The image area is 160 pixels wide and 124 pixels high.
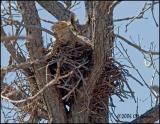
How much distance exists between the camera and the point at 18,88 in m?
4.32

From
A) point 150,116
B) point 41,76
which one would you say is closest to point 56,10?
point 41,76

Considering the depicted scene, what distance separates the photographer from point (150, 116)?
3.77 meters

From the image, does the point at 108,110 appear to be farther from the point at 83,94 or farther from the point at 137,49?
the point at 137,49

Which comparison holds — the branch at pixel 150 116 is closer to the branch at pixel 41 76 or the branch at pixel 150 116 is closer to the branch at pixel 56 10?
the branch at pixel 41 76

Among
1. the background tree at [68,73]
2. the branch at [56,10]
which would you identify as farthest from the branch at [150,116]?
the branch at [56,10]

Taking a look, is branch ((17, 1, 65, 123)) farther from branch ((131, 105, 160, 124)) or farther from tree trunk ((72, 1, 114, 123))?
branch ((131, 105, 160, 124))

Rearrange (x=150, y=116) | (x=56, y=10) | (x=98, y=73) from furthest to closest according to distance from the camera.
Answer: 1. (x=56, y=10)
2. (x=98, y=73)
3. (x=150, y=116)

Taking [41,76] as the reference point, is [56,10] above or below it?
above

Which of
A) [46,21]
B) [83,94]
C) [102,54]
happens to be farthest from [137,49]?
[46,21]

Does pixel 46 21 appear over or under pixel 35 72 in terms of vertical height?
over

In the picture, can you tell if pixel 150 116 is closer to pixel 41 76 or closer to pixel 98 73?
pixel 98 73

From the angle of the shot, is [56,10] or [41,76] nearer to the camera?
[41,76]

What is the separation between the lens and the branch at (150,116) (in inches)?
148

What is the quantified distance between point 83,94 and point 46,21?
1093 mm
